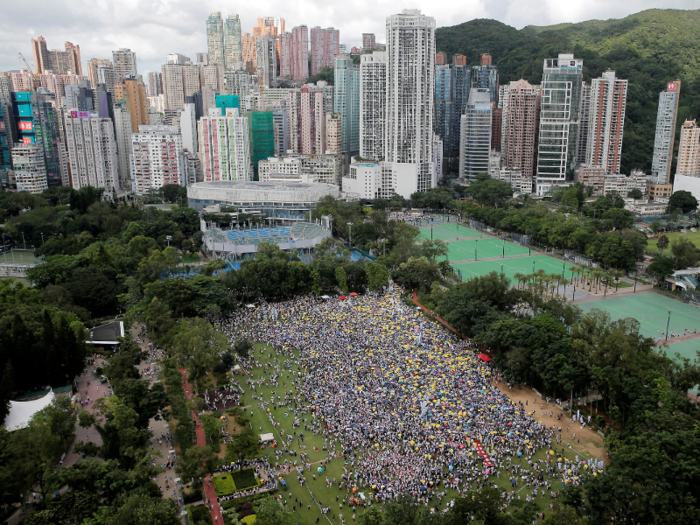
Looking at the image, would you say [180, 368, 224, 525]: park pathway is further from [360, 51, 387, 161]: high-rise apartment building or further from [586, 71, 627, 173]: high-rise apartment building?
[586, 71, 627, 173]: high-rise apartment building

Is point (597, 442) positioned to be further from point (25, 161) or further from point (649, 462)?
point (25, 161)

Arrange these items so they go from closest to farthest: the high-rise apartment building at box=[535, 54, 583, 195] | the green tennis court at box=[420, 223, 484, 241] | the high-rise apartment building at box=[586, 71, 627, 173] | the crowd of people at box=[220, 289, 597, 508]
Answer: the crowd of people at box=[220, 289, 597, 508] → the green tennis court at box=[420, 223, 484, 241] → the high-rise apartment building at box=[535, 54, 583, 195] → the high-rise apartment building at box=[586, 71, 627, 173]

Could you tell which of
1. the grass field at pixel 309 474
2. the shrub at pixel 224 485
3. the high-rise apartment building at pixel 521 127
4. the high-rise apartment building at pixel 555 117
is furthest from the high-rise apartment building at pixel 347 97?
the shrub at pixel 224 485

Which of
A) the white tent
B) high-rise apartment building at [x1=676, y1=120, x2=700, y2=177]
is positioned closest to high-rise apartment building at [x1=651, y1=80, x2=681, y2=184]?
high-rise apartment building at [x1=676, y1=120, x2=700, y2=177]

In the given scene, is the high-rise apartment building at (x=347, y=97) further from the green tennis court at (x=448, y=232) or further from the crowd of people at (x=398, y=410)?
the crowd of people at (x=398, y=410)

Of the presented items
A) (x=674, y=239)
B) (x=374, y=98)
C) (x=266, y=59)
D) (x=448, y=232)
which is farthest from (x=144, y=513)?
(x=266, y=59)

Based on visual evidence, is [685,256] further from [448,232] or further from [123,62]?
[123,62]
